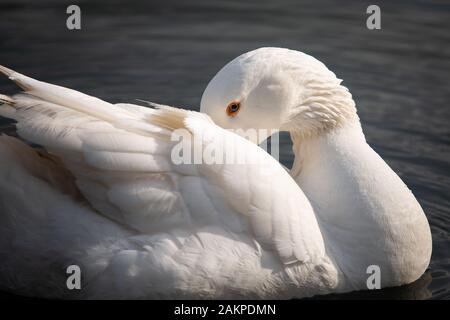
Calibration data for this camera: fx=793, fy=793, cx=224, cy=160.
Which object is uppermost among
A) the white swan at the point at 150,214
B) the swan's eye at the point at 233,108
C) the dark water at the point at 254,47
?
the dark water at the point at 254,47

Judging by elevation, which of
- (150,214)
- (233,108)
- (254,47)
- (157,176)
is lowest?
(150,214)

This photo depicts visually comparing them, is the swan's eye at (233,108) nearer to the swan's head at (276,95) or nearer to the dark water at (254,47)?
the swan's head at (276,95)

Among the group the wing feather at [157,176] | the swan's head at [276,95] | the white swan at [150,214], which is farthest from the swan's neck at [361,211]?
the wing feather at [157,176]

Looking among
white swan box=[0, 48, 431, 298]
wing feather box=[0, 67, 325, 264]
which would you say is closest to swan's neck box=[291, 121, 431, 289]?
white swan box=[0, 48, 431, 298]

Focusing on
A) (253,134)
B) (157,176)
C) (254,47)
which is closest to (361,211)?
(253,134)

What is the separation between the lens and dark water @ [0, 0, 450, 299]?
7531mm

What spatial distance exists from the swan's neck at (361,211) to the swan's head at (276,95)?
0.15m

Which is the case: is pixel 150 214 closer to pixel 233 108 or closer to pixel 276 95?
pixel 233 108

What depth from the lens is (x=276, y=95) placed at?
488 centimetres

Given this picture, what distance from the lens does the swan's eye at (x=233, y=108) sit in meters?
4.78

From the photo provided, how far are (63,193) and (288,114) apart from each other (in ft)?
4.85

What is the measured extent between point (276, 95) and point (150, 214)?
44.0 inches

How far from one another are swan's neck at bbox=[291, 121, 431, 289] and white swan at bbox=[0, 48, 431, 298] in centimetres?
2
